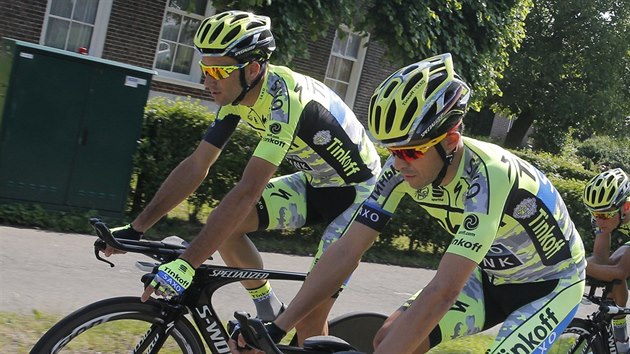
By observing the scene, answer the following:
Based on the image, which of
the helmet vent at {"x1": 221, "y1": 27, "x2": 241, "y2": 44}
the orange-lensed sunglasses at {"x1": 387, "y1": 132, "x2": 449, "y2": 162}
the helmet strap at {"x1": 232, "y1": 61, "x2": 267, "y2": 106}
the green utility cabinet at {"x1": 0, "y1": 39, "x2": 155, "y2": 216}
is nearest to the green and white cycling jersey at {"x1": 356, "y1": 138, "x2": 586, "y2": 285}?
the orange-lensed sunglasses at {"x1": 387, "y1": 132, "x2": 449, "y2": 162}

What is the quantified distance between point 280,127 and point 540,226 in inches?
52.6

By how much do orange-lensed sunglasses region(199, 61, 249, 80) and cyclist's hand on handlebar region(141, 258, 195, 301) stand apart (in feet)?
3.38

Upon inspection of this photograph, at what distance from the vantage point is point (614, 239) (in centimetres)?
1253

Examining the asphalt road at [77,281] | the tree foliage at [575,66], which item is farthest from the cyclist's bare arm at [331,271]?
the tree foliage at [575,66]

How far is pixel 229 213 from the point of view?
3.74m

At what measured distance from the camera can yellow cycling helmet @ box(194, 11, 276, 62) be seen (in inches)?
159

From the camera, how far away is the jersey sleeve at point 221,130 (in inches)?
176

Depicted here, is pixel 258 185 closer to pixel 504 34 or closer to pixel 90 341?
pixel 90 341

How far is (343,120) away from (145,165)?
495cm

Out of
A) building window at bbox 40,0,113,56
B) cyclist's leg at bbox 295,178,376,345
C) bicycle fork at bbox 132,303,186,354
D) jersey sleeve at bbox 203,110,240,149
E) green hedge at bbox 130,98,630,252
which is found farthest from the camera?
building window at bbox 40,0,113,56

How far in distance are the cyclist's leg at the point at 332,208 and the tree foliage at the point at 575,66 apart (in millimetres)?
28671

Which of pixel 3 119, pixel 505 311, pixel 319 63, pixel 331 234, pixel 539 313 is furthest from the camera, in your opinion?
pixel 319 63

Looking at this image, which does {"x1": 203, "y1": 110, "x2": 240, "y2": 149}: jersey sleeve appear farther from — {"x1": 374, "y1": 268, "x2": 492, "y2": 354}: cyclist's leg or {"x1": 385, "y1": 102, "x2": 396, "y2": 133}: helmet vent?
{"x1": 385, "y1": 102, "x2": 396, "y2": 133}: helmet vent

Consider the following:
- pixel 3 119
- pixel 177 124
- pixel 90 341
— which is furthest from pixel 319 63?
pixel 90 341
